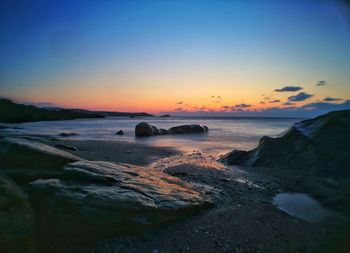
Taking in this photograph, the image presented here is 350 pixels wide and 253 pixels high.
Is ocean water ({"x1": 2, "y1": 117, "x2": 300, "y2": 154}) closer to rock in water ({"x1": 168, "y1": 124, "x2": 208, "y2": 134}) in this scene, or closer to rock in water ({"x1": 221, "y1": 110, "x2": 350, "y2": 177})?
rock in water ({"x1": 168, "y1": 124, "x2": 208, "y2": 134})

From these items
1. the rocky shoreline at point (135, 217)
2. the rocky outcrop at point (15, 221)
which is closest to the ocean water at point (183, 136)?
the rocky shoreline at point (135, 217)

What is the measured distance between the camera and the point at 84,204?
10.7 feet

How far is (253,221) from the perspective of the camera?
143 inches

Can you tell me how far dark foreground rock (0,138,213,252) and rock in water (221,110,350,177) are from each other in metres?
4.09

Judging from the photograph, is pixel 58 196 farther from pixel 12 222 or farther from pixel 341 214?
pixel 341 214

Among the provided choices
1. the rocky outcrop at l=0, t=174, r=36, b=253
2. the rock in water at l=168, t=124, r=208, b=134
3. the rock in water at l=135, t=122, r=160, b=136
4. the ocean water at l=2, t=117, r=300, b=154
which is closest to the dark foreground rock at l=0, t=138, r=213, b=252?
the rocky outcrop at l=0, t=174, r=36, b=253

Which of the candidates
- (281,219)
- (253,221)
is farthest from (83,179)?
(281,219)

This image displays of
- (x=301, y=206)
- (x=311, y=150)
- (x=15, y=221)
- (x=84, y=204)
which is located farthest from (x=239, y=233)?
(x=311, y=150)

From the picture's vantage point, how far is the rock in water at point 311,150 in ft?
20.9

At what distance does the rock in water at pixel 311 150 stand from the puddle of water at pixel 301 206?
73.1 inches

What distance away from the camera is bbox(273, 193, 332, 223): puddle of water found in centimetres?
391

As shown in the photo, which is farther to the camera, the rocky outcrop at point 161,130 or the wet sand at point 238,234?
the rocky outcrop at point 161,130

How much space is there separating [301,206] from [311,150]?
324 cm

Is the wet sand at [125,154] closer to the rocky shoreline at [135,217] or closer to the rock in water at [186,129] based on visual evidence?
the rocky shoreline at [135,217]
